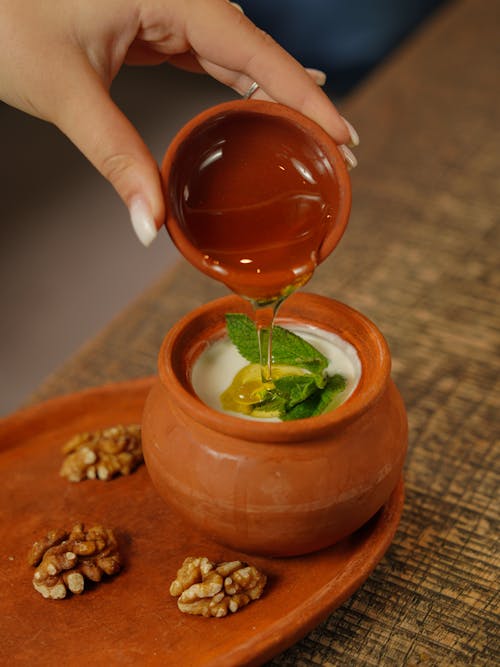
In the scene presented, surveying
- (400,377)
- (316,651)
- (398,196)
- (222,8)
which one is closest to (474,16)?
(398,196)

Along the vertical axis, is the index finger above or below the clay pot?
above

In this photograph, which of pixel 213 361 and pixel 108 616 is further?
pixel 213 361

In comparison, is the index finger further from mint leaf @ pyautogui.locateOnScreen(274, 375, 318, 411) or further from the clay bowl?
mint leaf @ pyautogui.locateOnScreen(274, 375, 318, 411)

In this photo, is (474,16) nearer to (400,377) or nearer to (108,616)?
(400,377)

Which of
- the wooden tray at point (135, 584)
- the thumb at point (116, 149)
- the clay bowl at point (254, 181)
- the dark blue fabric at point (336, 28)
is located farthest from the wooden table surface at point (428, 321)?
the dark blue fabric at point (336, 28)

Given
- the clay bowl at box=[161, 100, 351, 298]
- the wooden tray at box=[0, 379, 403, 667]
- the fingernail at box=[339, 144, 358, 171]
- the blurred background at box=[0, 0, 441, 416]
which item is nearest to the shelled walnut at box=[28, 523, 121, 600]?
the wooden tray at box=[0, 379, 403, 667]

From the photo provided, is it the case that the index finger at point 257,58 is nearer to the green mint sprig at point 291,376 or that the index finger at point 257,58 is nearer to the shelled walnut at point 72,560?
the green mint sprig at point 291,376

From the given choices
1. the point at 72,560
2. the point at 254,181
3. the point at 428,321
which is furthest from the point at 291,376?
the point at 428,321
